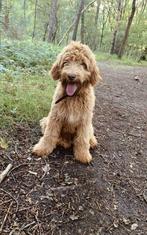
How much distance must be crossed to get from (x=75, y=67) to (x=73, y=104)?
52cm

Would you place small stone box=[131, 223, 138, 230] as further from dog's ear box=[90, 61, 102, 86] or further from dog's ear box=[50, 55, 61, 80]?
dog's ear box=[50, 55, 61, 80]

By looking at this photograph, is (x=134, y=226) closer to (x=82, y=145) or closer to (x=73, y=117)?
(x=82, y=145)

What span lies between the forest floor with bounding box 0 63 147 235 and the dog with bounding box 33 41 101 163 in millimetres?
183

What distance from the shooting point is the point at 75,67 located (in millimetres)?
3652

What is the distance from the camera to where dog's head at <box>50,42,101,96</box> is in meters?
3.66

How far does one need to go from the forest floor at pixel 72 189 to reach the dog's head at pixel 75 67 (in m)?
0.98

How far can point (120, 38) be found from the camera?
29.6 m

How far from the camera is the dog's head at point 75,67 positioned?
3.66m

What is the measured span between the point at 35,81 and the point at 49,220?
4.34 meters

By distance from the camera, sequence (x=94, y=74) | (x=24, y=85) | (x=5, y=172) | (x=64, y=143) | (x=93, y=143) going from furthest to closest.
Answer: (x=24, y=85) < (x=93, y=143) < (x=64, y=143) < (x=94, y=74) < (x=5, y=172)

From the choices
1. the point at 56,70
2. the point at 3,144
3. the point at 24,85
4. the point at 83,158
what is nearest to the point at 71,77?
the point at 56,70

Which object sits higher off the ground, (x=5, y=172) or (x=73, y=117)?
(x=73, y=117)

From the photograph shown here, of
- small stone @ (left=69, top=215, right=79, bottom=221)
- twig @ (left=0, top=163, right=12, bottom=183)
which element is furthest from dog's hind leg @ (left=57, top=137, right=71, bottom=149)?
small stone @ (left=69, top=215, right=79, bottom=221)

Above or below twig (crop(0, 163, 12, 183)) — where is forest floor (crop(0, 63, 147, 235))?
below
